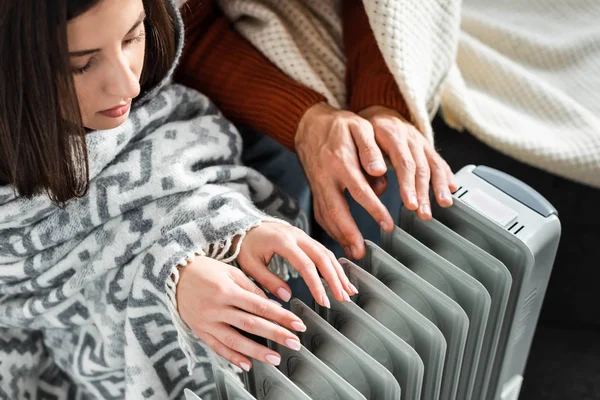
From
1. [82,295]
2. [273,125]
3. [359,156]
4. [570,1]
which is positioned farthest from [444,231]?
[570,1]

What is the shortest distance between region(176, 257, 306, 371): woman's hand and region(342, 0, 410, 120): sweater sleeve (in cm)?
29

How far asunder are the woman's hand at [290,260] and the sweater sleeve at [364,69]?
0.74 ft

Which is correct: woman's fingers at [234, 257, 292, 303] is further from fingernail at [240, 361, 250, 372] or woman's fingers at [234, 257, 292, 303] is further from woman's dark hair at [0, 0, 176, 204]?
woman's dark hair at [0, 0, 176, 204]

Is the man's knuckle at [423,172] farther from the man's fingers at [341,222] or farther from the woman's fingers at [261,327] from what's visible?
the woman's fingers at [261,327]

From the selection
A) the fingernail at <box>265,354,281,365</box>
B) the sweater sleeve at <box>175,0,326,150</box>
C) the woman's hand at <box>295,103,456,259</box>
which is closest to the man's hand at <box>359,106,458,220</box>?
the woman's hand at <box>295,103,456,259</box>

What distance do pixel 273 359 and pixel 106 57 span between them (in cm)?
28

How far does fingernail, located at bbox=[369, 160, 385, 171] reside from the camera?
2.31ft

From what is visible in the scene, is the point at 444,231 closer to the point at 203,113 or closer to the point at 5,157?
the point at 203,113

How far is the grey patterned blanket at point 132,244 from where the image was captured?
0.67 meters

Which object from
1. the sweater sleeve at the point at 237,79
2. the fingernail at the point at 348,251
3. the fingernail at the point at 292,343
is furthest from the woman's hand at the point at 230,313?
the sweater sleeve at the point at 237,79

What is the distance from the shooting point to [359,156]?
73 centimetres

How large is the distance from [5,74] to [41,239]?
0.76 ft

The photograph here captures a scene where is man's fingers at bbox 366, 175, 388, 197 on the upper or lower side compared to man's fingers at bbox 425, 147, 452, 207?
lower

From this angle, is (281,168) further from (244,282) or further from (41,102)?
(41,102)
